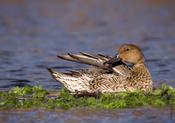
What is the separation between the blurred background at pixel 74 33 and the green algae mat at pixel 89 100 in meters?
1.54

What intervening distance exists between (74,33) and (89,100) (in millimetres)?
9221

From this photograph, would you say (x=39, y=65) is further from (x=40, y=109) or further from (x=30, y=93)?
(x=40, y=109)

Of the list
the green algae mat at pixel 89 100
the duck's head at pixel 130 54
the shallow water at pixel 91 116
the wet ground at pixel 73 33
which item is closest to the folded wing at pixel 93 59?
the duck's head at pixel 130 54

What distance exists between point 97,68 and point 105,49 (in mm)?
6088

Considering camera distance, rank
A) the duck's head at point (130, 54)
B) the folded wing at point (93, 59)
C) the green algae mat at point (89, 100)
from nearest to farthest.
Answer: the green algae mat at point (89, 100) → the folded wing at point (93, 59) → the duck's head at point (130, 54)

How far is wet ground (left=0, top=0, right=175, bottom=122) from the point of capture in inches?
647

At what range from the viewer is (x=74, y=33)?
2127 centimetres

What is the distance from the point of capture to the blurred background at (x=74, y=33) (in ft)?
54.0

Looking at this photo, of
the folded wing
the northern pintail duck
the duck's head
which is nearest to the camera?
the northern pintail duck

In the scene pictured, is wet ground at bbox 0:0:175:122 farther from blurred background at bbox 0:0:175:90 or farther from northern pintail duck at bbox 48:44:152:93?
northern pintail duck at bbox 48:44:152:93

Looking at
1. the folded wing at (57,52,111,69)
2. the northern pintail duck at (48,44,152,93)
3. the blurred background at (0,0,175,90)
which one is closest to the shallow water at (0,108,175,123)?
the northern pintail duck at (48,44,152,93)

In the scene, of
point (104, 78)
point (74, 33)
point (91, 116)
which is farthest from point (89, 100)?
point (74, 33)

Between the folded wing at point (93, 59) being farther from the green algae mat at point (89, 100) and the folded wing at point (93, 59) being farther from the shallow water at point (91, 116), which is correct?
the shallow water at point (91, 116)

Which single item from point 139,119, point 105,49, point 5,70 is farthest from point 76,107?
point 105,49
